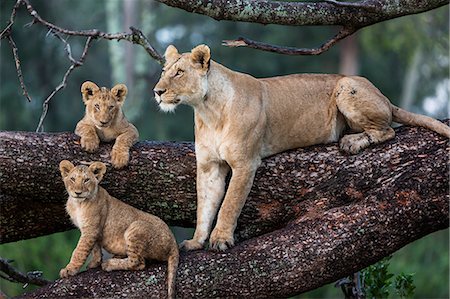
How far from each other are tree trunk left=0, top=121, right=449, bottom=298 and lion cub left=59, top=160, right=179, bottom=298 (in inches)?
3.5

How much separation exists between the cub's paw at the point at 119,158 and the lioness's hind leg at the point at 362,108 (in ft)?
4.89

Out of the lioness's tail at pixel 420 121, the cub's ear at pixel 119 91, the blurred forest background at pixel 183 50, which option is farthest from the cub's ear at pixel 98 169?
the blurred forest background at pixel 183 50

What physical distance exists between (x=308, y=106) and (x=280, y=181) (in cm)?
70

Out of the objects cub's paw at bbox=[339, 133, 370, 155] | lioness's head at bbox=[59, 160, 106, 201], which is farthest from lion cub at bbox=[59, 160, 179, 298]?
cub's paw at bbox=[339, 133, 370, 155]

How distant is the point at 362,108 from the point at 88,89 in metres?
1.95

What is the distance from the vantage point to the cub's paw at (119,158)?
6.08 meters

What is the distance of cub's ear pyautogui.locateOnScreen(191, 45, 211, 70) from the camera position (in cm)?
593

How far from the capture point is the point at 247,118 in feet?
20.0

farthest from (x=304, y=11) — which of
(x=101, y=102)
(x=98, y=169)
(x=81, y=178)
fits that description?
(x=81, y=178)

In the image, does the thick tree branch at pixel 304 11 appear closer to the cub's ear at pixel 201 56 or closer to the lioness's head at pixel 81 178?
the cub's ear at pixel 201 56

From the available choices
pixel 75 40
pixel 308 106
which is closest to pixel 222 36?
pixel 75 40

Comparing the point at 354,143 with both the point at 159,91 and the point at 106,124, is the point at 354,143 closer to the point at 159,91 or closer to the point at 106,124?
the point at 159,91

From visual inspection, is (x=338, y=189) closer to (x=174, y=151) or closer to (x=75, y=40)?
(x=174, y=151)

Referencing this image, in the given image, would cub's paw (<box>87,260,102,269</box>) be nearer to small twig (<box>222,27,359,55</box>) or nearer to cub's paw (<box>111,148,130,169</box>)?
cub's paw (<box>111,148,130,169</box>)
